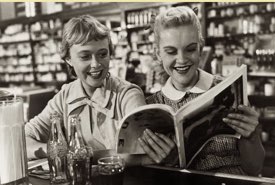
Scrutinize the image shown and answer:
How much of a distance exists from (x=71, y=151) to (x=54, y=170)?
0.09m

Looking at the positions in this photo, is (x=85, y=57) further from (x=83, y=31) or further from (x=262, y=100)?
(x=262, y=100)

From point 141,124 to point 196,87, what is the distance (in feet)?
1.38

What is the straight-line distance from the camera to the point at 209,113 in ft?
3.38

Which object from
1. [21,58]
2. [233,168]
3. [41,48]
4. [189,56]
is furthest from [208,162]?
[21,58]

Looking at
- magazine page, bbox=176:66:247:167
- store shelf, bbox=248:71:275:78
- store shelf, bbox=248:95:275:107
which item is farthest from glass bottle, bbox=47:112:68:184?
store shelf, bbox=248:95:275:107

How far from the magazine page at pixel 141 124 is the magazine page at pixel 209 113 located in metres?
0.05

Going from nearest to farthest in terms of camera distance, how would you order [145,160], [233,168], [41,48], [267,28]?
[145,160], [233,168], [267,28], [41,48]

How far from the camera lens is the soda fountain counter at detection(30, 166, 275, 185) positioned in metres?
0.94

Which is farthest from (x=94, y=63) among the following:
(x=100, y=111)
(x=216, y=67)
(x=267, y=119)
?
(x=267, y=119)

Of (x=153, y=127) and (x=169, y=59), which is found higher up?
(x=169, y=59)

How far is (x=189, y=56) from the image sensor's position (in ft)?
4.36

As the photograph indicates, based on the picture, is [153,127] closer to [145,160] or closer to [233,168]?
[145,160]

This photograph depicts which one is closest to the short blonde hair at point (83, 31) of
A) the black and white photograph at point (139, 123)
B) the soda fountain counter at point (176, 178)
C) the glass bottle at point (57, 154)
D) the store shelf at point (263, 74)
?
the black and white photograph at point (139, 123)

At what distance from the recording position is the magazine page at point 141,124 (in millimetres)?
958
